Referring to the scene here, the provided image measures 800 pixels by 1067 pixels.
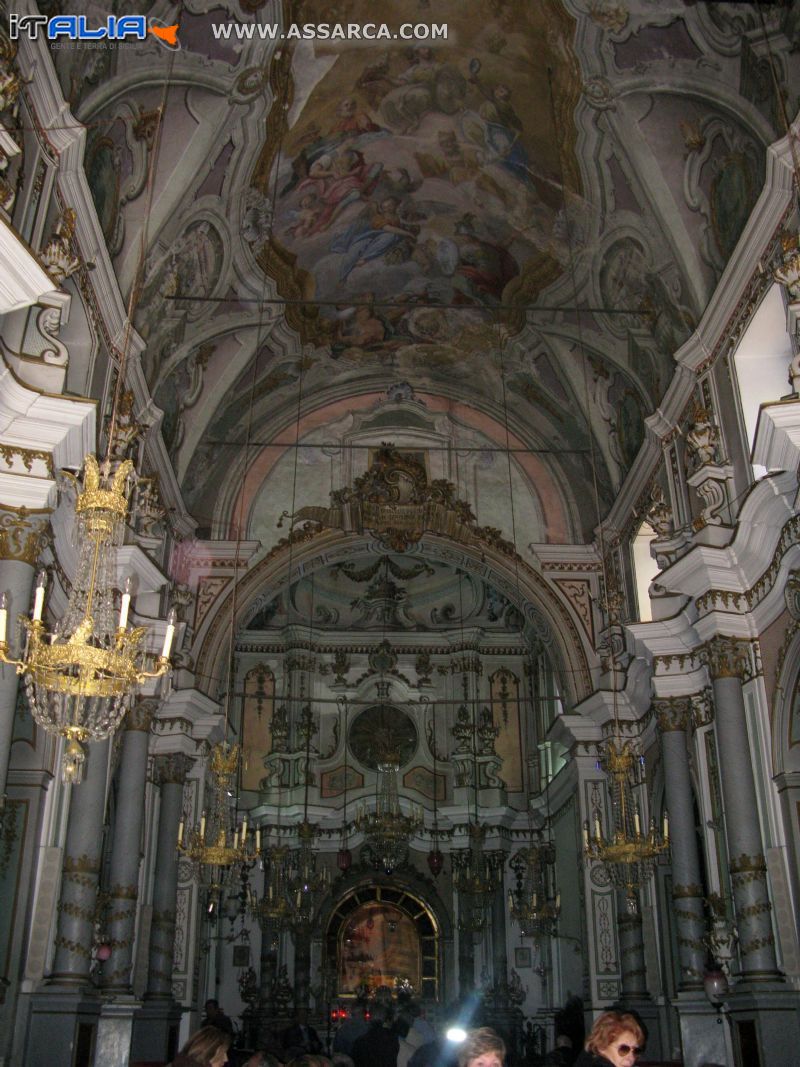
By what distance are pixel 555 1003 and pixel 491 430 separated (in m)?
10.1

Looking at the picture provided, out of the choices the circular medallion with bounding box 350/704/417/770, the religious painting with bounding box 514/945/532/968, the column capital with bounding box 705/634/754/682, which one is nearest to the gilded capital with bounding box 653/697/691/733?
the column capital with bounding box 705/634/754/682

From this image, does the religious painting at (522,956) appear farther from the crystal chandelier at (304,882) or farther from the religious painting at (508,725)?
the crystal chandelier at (304,882)

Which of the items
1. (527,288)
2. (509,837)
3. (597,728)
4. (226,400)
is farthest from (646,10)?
(509,837)

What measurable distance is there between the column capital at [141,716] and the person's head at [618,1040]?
971 centimetres

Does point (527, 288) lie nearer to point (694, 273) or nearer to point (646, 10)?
point (694, 273)

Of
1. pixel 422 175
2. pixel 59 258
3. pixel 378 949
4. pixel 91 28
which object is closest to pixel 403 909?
pixel 378 949

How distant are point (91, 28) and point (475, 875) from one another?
15296 mm

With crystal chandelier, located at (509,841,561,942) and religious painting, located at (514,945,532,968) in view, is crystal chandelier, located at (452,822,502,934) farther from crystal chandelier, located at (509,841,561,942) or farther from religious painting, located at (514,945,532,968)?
religious painting, located at (514,945,532,968)

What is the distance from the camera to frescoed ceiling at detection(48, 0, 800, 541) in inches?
430

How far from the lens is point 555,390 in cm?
1653

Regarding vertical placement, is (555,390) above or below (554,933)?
above

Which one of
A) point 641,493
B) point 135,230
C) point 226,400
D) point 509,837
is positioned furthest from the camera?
point 509,837

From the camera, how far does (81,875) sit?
1015 cm

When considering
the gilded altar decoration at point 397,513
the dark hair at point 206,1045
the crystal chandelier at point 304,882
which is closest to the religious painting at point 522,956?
the crystal chandelier at point 304,882
